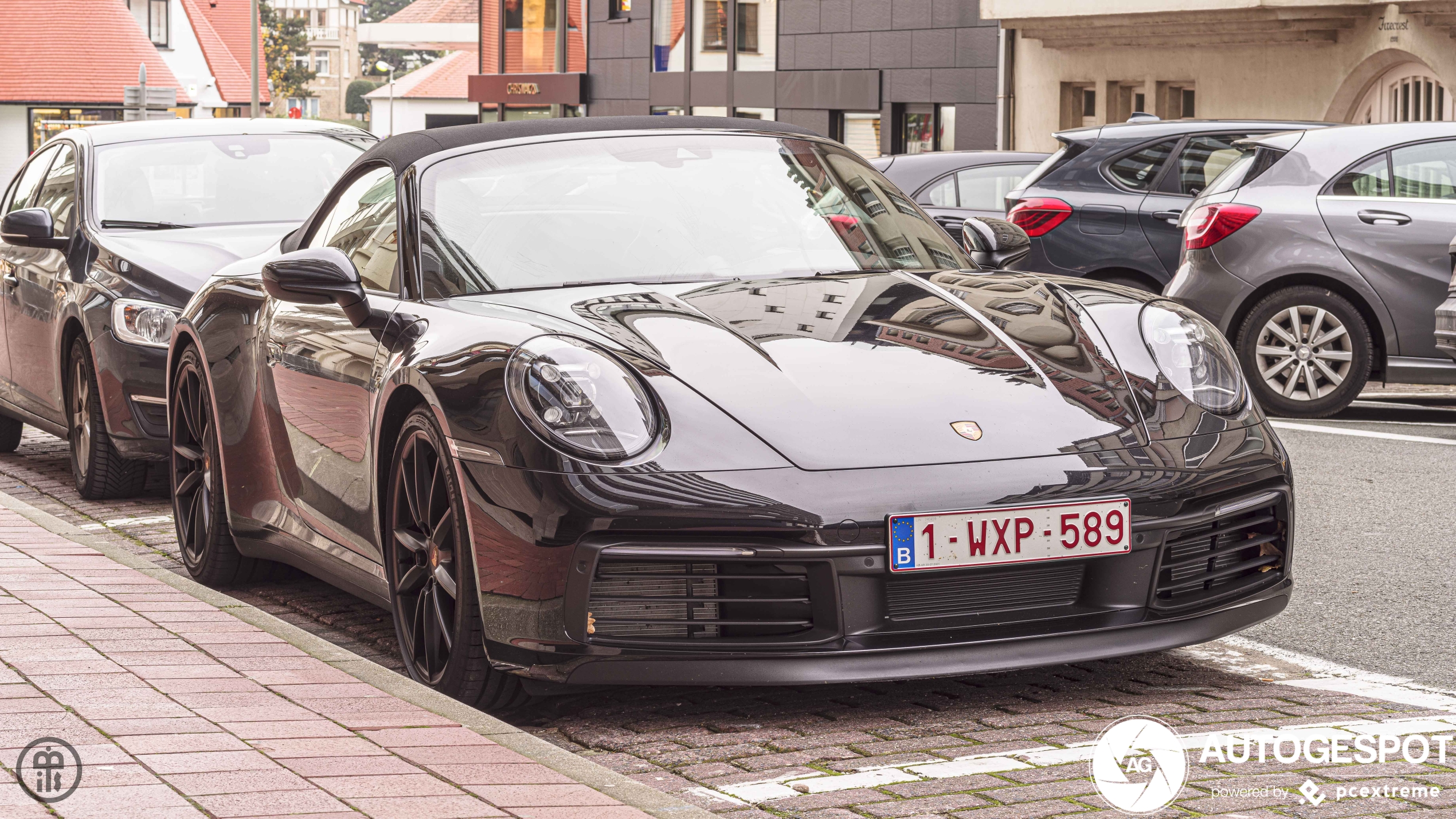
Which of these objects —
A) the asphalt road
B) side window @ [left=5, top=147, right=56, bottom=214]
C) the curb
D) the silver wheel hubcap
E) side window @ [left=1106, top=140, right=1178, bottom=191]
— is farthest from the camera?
side window @ [left=1106, top=140, right=1178, bottom=191]

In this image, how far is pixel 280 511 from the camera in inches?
224

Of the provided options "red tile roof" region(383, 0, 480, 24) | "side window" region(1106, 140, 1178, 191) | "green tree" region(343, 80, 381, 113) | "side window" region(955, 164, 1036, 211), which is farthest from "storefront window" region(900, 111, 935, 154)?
"green tree" region(343, 80, 381, 113)

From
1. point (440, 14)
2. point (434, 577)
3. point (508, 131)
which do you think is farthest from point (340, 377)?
point (440, 14)

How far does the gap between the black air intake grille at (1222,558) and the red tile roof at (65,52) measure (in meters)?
66.5

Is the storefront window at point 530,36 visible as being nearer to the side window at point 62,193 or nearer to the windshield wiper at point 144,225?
the side window at point 62,193

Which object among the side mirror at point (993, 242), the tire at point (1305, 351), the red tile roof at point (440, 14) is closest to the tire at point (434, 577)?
the side mirror at point (993, 242)

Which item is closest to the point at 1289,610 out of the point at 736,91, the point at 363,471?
the point at 363,471

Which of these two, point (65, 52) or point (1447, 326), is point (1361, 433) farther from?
point (65, 52)

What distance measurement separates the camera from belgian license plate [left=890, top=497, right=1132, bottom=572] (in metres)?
4.05

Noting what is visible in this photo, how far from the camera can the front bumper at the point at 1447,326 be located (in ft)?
29.7

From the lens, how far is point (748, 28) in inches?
1465

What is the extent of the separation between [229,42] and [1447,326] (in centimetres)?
9474

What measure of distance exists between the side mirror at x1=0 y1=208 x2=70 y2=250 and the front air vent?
17.7ft

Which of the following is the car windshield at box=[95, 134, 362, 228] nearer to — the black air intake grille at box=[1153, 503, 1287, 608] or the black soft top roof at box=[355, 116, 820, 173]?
the black soft top roof at box=[355, 116, 820, 173]
